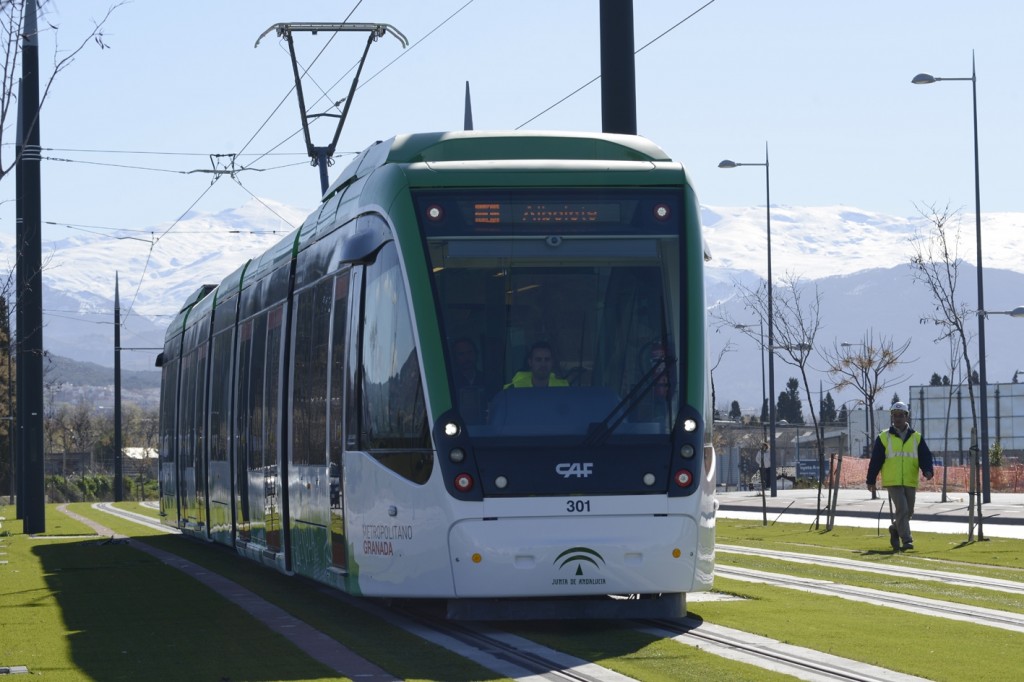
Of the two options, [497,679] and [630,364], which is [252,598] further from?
[497,679]

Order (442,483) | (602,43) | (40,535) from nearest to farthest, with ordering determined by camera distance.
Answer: (442,483) < (602,43) < (40,535)

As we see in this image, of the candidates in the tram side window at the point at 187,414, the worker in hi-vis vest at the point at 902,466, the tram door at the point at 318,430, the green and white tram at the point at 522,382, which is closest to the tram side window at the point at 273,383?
the tram door at the point at 318,430

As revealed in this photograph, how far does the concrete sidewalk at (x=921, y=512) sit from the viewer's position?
30109 mm

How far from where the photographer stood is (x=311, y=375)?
49.0 feet

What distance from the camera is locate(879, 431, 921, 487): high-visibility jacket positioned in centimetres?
2172

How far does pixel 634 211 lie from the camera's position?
41.4ft

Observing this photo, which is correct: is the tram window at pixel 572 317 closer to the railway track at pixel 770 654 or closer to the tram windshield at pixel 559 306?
the tram windshield at pixel 559 306

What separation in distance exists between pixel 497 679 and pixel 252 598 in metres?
6.41

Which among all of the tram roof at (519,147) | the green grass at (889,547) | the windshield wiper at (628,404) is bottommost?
the green grass at (889,547)

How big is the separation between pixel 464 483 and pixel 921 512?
24922mm

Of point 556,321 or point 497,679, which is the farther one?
point 556,321

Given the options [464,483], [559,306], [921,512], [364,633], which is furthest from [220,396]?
[921,512]

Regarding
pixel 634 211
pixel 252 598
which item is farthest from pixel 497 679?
pixel 252 598

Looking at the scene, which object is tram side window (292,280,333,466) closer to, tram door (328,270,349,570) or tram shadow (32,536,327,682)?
tram door (328,270,349,570)
